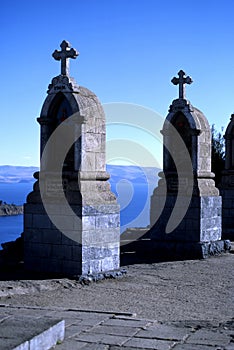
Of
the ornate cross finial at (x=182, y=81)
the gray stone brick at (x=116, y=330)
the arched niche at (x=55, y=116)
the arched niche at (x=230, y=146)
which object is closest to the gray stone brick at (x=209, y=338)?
the gray stone brick at (x=116, y=330)

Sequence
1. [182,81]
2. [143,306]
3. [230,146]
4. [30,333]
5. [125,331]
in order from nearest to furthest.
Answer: [30,333]
[125,331]
[143,306]
[182,81]
[230,146]

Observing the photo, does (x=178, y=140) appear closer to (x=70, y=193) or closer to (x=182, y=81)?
(x=182, y=81)

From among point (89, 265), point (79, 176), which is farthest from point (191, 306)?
point (79, 176)

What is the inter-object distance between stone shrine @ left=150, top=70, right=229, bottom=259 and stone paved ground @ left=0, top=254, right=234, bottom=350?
98cm

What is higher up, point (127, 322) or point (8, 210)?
point (8, 210)

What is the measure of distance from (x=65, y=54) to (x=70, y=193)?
2.39m

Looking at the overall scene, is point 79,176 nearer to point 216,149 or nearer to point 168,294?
point 168,294

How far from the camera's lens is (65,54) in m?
9.98

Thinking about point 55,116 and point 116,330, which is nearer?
point 116,330

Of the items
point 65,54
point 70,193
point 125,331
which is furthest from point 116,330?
point 65,54

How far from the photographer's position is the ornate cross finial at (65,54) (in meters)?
9.95

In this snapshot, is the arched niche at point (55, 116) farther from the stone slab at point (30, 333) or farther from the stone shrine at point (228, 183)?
the stone shrine at point (228, 183)

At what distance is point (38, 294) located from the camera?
8.33 meters

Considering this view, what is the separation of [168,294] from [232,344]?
316cm
